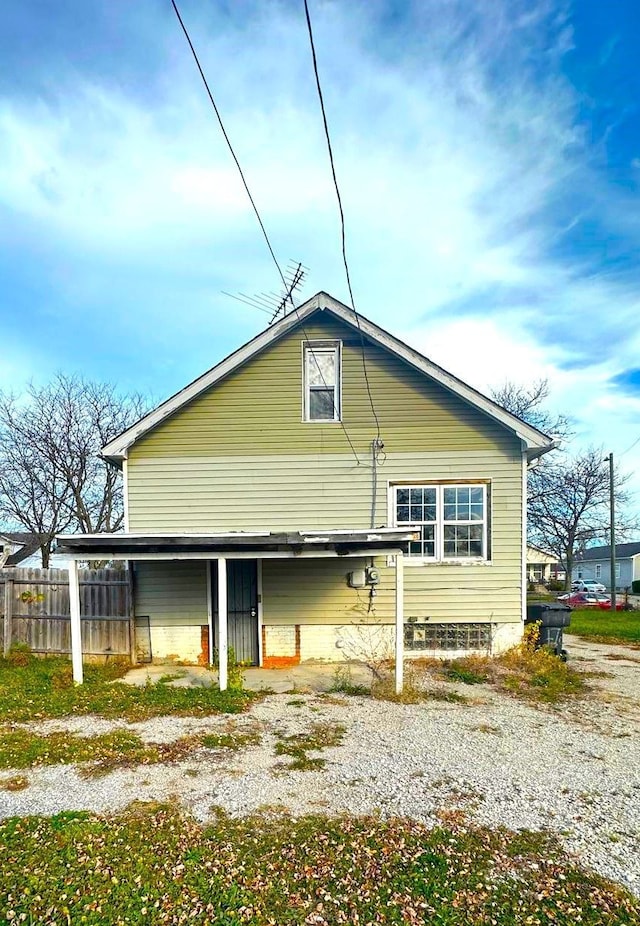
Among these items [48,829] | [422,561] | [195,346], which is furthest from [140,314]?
[48,829]

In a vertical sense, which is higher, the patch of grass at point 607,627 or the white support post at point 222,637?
the white support post at point 222,637

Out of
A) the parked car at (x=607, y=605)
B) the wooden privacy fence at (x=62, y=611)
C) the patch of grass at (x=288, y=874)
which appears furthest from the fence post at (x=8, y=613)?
the parked car at (x=607, y=605)

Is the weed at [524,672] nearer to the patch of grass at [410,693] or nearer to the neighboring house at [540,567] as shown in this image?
the patch of grass at [410,693]

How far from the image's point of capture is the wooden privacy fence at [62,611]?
30.3 feet

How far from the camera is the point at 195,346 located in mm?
15695

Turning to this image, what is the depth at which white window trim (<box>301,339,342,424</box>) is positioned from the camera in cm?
959

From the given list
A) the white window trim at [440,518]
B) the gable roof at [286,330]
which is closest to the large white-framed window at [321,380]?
the gable roof at [286,330]

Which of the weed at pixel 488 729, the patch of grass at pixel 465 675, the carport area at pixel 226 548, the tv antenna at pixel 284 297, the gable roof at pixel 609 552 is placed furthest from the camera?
the gable roof at pixel 609 552

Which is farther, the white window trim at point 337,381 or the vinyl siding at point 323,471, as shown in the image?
the white window trim at point 337,381

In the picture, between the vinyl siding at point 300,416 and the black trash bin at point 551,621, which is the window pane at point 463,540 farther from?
the black trash bin at point 551,621

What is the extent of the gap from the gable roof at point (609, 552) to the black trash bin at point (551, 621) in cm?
3916

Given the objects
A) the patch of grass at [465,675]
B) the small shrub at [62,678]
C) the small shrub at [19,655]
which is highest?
the small shrub at [62,678]

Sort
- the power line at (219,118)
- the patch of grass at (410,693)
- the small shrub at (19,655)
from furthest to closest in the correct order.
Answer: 1. the small shrub at (19,655)
2. the patch of grass at (410,693)
3. the power line at (219,118)

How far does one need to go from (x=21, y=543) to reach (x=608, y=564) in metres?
52.2
